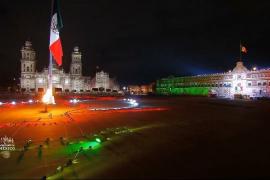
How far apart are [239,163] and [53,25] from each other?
20.2 m

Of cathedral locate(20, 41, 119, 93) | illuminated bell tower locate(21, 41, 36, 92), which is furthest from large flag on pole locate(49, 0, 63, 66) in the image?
illuminated bell tower locate(21, 41, 36, 92)

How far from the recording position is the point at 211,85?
78125 mm

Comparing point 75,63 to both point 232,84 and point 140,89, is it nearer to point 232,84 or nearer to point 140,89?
point 140,89

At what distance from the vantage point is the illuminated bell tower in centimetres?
10088

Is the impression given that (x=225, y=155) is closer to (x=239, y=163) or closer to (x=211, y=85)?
(x=239, y=163)

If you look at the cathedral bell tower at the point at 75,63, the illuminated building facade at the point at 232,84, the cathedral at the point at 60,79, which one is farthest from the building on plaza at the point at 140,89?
the illuminated building facade at the point at 232,84

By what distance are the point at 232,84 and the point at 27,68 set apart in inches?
3001

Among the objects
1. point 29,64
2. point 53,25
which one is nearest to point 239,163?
point 53,25

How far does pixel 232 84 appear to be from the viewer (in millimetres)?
70812

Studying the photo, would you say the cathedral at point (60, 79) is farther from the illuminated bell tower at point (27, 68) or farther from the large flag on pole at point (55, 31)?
the large flag on pole at point (55, 31)

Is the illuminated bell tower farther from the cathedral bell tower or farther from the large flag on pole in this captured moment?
the large flag on pole

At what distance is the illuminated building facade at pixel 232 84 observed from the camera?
61.8 metres

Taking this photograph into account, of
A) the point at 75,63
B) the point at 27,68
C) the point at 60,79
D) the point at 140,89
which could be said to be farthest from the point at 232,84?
the point at 27,68

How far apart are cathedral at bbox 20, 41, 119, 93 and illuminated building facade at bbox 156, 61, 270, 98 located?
37.0 m
